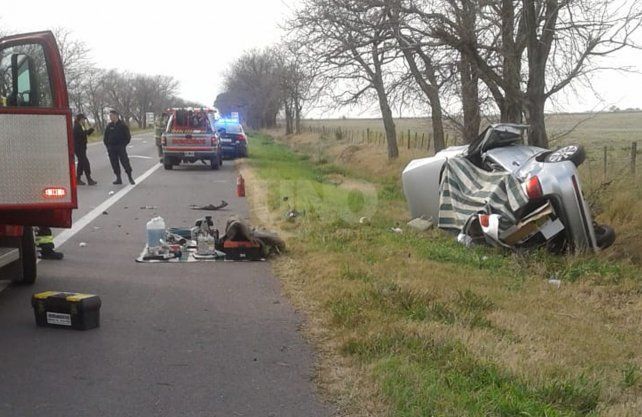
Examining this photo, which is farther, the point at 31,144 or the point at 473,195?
the point at 473,195

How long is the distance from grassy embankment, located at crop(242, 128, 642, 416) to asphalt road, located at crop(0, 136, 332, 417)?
0.29 metres

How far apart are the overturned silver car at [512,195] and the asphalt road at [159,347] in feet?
9.93

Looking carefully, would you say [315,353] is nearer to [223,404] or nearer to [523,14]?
[223,404]

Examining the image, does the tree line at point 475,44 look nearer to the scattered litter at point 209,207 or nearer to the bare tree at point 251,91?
the scattered litter at point 209,207

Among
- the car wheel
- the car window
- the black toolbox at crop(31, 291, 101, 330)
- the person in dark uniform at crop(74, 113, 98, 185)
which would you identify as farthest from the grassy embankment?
the person in dark uniform at crop(74, 113, 98, 185)

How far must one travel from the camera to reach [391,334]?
519 centimetres

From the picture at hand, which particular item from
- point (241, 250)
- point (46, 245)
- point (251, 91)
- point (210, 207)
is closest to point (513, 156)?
point (241, 250)

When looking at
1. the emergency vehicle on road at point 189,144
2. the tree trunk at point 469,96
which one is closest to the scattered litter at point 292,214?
the tree trunk at point 469,96

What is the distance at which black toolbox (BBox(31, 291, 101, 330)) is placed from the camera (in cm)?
554

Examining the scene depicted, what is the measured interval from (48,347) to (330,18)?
32.4 feet

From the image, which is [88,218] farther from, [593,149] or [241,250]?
[593,149]

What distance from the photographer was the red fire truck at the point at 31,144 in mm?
5828

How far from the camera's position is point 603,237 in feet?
28.8

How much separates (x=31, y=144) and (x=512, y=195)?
554 cm
